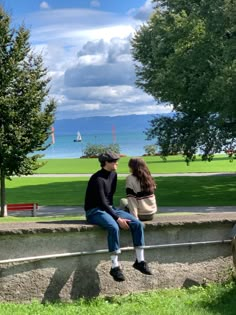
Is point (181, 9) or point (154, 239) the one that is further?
point (181, 9)

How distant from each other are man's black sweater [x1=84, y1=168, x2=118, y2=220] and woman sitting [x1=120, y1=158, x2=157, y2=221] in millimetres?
321

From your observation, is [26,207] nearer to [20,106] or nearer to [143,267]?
[20,106]

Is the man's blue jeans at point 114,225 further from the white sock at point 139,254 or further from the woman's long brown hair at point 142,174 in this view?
the woman's long brown hair at point 142,174

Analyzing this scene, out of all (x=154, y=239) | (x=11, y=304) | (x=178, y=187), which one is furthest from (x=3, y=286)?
(x=178, y=187)

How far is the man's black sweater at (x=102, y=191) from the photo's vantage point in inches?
255

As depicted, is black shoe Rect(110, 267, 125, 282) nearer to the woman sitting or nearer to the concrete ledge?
the concrete ledge

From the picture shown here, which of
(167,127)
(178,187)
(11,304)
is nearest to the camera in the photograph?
(11,304)

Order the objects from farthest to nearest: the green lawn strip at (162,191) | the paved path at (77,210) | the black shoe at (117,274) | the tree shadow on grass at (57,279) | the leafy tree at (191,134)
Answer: the leafy tree at (191,134)
the green lawn strip at (162,191)
the paved path at (77,210)
the black shoe at (117,274)
the tree shadow on grass at (57,279)

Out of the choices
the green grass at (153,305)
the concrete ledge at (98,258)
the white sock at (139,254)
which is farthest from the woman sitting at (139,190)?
the green grass at (153,305)

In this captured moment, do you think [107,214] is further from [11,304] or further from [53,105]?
[53,105]

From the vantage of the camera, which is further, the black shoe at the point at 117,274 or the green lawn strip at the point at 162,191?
the green lawn strip at the point at 162,191

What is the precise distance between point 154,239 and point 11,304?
6.09 feet

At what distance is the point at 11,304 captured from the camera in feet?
19.9

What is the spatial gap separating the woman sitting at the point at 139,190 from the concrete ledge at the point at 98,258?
0.62ft
